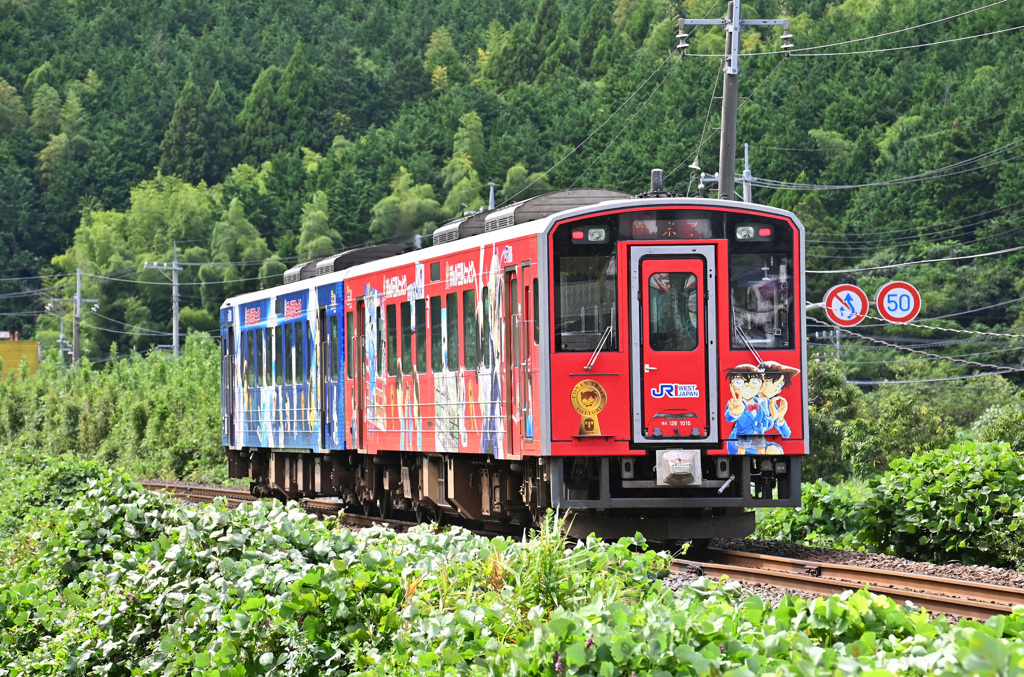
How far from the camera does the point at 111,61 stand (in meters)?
150

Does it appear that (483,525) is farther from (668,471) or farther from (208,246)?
(208,246)

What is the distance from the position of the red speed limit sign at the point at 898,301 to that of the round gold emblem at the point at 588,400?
10.4m

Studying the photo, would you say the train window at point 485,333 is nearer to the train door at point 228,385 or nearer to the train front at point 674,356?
the train front at point 674,356

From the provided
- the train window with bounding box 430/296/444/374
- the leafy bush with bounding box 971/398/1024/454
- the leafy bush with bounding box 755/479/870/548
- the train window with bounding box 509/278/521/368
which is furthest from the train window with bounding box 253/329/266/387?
the leafy bush with bounding box 971/398/1024/454

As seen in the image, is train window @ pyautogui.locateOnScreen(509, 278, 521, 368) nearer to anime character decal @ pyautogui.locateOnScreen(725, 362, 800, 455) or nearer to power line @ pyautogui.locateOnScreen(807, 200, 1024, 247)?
anime character decal @ pyautogui.locateOnScreen(725, 362, 800, 455)

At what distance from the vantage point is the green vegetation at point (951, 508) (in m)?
13.2

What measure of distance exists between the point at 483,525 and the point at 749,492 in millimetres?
4430

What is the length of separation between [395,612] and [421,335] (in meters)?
9.73

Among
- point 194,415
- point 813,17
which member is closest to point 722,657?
point 194,415

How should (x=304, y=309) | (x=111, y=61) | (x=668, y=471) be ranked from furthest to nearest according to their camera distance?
(x=111, y=61) < (x=304, y=309) < (x=668, y=471)

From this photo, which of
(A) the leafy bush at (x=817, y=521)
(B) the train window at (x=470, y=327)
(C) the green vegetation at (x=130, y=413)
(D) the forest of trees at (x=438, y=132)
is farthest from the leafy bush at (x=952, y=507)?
(D) the forest of trees at (x=438, y=132)

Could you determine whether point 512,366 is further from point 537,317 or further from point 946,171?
point 946,171

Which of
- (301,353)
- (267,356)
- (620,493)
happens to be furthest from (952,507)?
(267,356)

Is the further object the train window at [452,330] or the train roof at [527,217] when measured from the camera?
the train window at [452,330]
